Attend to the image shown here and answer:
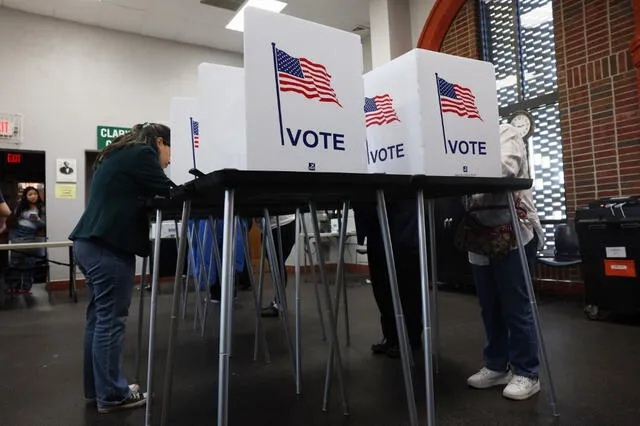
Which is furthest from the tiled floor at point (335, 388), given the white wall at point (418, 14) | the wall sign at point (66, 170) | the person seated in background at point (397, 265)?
the white wall at point (418, 14)

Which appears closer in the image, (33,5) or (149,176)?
(149,176)

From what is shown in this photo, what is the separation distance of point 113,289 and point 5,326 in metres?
2.51

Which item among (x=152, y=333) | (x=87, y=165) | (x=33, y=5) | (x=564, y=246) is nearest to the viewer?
(x=152, y=333)

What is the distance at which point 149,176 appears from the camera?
5.34 ft

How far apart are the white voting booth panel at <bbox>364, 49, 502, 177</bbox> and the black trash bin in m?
1.83

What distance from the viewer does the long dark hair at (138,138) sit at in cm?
167

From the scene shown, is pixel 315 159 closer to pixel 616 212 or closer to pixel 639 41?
pixel 616 212

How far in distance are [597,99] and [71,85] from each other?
Answer: 5821 millimetres

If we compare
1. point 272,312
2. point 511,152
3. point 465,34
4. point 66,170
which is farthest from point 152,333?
point 66,170

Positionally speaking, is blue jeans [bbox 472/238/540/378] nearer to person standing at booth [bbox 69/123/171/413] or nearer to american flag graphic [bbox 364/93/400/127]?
american flag graphic [bbox 364/93/400/127]

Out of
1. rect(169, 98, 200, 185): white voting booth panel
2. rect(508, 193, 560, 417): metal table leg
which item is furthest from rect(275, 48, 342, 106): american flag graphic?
rect(169, 98, 200, 185): white voting booth panel

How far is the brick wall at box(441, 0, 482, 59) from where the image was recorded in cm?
452

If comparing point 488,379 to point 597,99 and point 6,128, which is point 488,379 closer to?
point 597,99

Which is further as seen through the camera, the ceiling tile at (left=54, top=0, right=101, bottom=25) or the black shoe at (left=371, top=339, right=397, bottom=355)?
the ceiling tile at (left=54, top=0, right=101, bottom=25)
